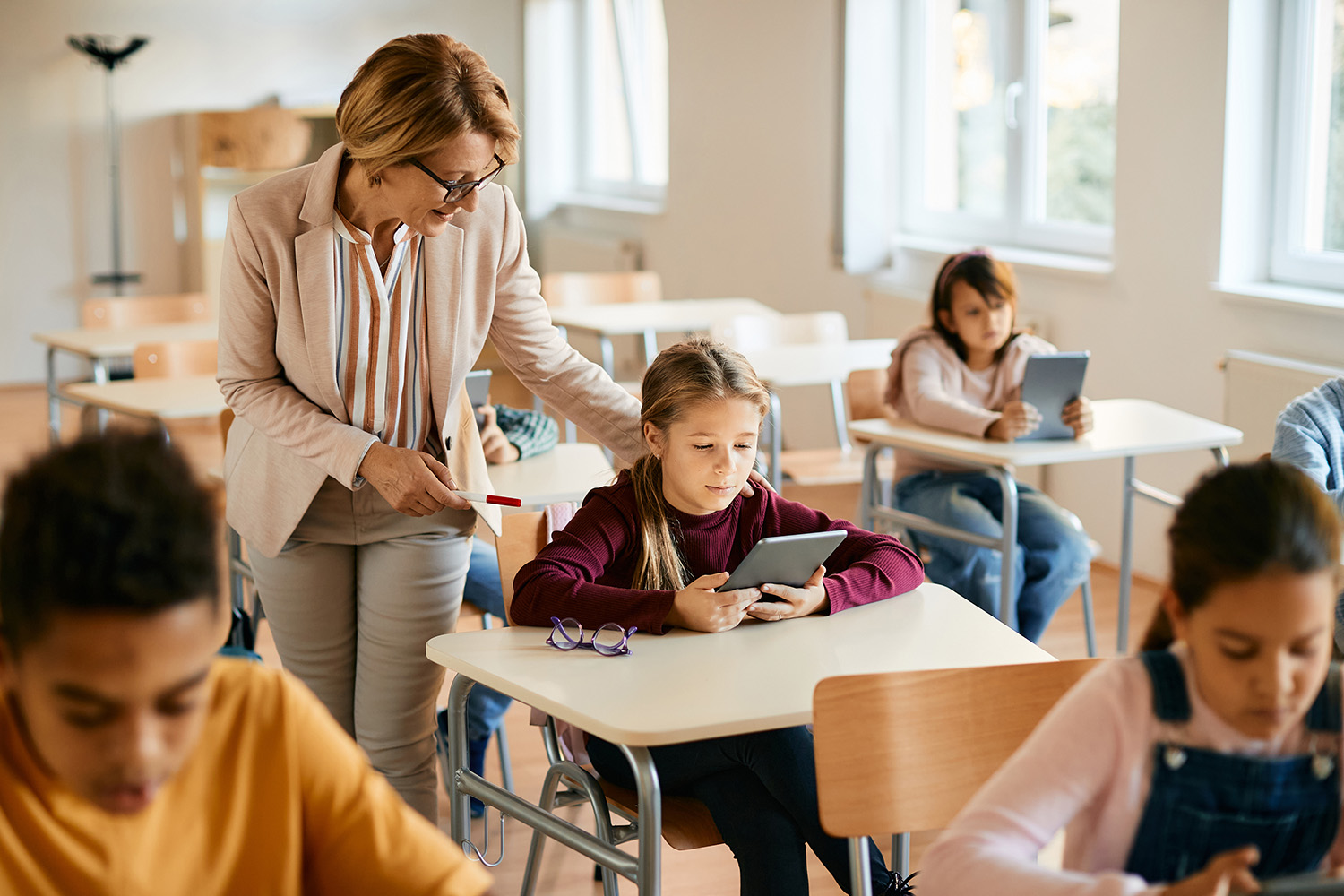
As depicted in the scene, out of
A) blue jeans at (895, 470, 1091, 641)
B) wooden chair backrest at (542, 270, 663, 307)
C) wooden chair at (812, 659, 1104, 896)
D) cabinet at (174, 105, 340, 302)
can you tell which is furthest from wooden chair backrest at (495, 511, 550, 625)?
cabinet at (174, 105, 340, 302)

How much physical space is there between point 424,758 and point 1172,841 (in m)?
1.15

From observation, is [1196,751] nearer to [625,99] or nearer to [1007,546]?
[1007,546]

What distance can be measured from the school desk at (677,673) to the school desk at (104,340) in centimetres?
303

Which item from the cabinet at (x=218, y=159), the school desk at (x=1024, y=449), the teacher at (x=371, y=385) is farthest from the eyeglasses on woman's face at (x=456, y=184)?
the cabinet at (x=218, y=159)

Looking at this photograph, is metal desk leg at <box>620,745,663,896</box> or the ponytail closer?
metal desk leg at <box>620,745,663,896</box>

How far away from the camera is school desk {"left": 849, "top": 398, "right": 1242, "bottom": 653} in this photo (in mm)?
2955

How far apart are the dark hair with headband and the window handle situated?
1768mm

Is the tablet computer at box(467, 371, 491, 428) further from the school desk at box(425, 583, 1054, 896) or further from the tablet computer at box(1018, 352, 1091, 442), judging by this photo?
the tablet computer at box(1018, 352, 1091, 442)

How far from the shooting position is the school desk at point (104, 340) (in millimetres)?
4410

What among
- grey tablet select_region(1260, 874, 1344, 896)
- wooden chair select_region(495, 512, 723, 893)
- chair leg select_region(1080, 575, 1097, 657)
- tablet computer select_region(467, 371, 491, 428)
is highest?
tablet computer select_region(467, 371, 491, 428)

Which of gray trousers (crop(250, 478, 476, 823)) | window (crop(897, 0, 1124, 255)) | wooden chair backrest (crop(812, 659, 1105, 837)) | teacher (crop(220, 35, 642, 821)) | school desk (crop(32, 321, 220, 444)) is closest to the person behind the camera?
wooden chair backrest (crop(812, 659, 1105, 837))

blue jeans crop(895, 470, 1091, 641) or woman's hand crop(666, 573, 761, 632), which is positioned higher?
woman's hand crop(666, 573, 761, 632)

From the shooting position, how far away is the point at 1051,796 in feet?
3.51

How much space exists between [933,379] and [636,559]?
151cm
